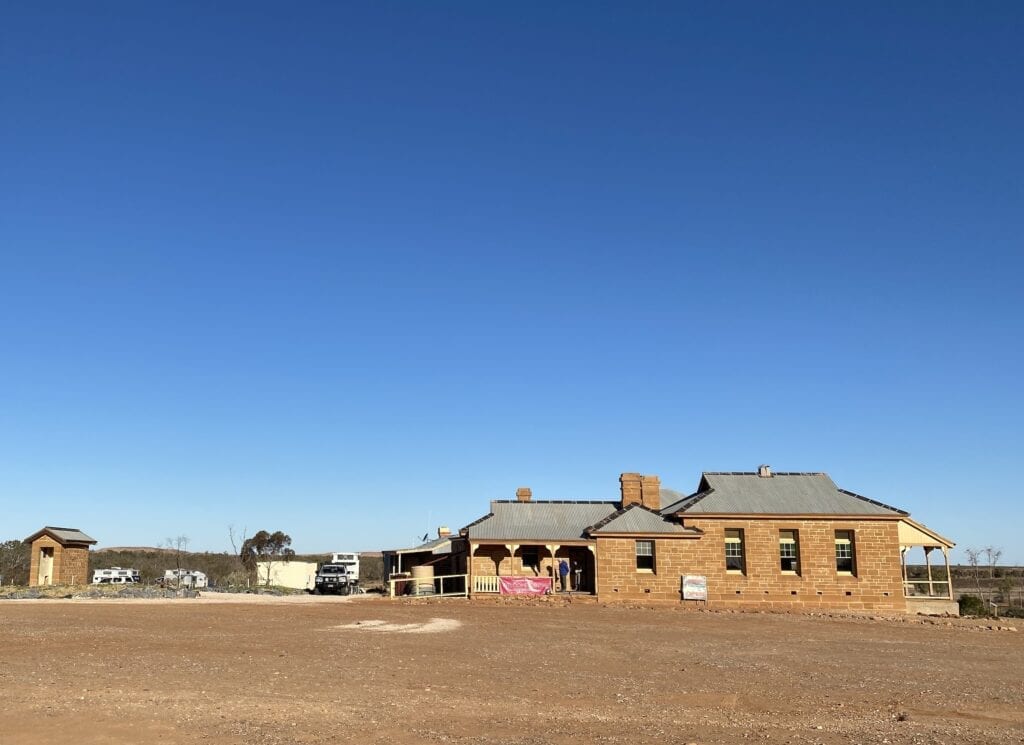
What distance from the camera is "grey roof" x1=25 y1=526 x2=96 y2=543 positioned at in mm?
50312

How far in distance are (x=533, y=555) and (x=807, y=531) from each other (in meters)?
12.5

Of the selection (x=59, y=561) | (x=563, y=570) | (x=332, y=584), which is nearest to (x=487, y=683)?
(x=563, y=570)

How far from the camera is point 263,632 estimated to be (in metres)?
22.7

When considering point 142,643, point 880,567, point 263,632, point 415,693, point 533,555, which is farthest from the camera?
point 533,555

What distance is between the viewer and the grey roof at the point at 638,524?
127 ft

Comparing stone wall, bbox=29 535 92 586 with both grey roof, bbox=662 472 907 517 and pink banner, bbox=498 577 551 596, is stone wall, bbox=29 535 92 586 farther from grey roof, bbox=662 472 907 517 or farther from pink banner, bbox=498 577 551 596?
grey roof, bbox=662 472 907 517

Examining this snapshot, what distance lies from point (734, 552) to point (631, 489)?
6.36 m

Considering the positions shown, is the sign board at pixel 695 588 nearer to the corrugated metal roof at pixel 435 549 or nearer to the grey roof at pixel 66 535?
the corrugated metal roof at pixel 435 549

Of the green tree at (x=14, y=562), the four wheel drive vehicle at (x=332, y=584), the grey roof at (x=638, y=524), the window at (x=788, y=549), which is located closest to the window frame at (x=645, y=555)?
the grey roof at (x=638, y=524)

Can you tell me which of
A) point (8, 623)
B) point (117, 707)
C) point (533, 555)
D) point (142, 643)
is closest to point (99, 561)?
point (533, 555)

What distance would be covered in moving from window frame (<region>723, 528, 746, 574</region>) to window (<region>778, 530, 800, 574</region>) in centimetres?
162

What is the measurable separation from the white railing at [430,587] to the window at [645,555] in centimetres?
776

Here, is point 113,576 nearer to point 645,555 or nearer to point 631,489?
point 631,489

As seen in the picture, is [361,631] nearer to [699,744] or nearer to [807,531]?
[699,744]
